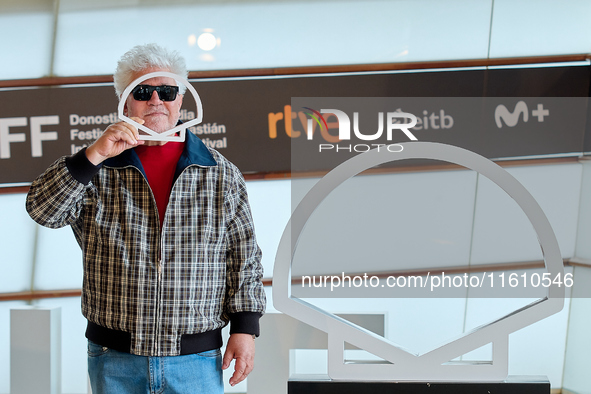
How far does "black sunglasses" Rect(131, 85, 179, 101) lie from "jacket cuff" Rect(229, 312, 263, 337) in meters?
0.63

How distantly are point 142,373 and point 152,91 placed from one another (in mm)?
748

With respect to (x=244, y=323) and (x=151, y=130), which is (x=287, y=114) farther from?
(x=244, y=323)

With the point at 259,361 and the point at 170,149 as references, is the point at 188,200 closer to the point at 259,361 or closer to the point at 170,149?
the point at 170,149

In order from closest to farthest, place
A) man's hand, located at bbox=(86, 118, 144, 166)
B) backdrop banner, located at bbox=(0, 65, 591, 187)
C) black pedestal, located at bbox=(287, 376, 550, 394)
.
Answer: black pedestal, located at bbox=(287, 376, 550, 394), man's hand, located at bbox=(86, 118, 144, 166), backdrop banner, located at bbox=(0, 65, 591, 187)

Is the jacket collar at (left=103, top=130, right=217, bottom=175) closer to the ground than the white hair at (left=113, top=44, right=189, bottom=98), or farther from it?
closer to the ground

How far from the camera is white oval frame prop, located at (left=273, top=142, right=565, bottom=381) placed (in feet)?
4.07

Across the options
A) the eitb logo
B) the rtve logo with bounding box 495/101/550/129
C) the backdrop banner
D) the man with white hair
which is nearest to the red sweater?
the man with white hair

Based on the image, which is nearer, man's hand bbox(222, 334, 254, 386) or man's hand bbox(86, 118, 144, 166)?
man's hand bbox(86, 118, 144, 166)

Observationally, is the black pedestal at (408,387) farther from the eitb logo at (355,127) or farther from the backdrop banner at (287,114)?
the backdrop banner at (287,114)

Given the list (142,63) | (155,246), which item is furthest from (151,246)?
(142,63)

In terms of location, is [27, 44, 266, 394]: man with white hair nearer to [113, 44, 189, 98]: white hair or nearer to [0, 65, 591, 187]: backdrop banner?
[113, 44, 189, 98]: white hair

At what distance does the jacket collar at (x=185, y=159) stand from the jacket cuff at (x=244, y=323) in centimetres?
42

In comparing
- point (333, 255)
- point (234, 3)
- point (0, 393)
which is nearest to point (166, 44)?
point (234, 3)

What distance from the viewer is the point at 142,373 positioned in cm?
138
